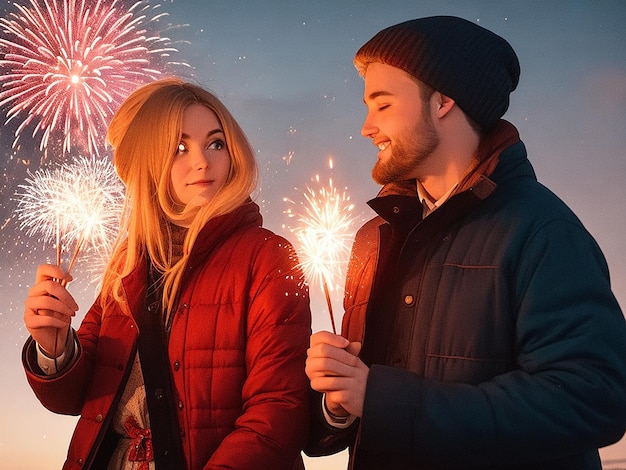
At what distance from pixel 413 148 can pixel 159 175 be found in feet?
4.22

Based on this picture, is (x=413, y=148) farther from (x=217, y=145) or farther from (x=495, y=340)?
(x=217, y=145)

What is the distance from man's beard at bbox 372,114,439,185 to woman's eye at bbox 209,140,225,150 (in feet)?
3.21

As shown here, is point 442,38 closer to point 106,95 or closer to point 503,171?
point 503,171

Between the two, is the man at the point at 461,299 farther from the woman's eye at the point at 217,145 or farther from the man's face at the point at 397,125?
the woman's eye at the point at 217,145

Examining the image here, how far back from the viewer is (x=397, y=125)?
2.77 m

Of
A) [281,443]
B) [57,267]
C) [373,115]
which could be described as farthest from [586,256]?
[57,267]

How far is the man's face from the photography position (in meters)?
2.75

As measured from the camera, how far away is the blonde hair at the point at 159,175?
3.32 m

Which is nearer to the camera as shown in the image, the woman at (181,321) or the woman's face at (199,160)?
the woman at (181,321)

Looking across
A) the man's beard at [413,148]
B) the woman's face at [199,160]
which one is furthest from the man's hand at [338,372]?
the woman's face at [199,160]

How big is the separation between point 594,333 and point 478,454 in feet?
1.71

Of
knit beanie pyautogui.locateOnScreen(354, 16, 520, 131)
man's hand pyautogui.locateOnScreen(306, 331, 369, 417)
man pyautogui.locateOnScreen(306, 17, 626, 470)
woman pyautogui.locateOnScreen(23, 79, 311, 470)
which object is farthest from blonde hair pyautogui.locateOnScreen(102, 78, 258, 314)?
man's hand pyautogui.locateOnScreen(306, 331, 369, 417)

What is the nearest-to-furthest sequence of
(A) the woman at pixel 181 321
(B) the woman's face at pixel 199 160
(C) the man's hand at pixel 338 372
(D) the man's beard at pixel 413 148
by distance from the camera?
(C) the man's hand at pixel 338 372, (D) the man's beard at pixel 413 148, (A) the woman at pixel 181 321, (B) the woman's face at pixel 199 160

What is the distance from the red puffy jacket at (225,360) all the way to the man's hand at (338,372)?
520 millimetres
